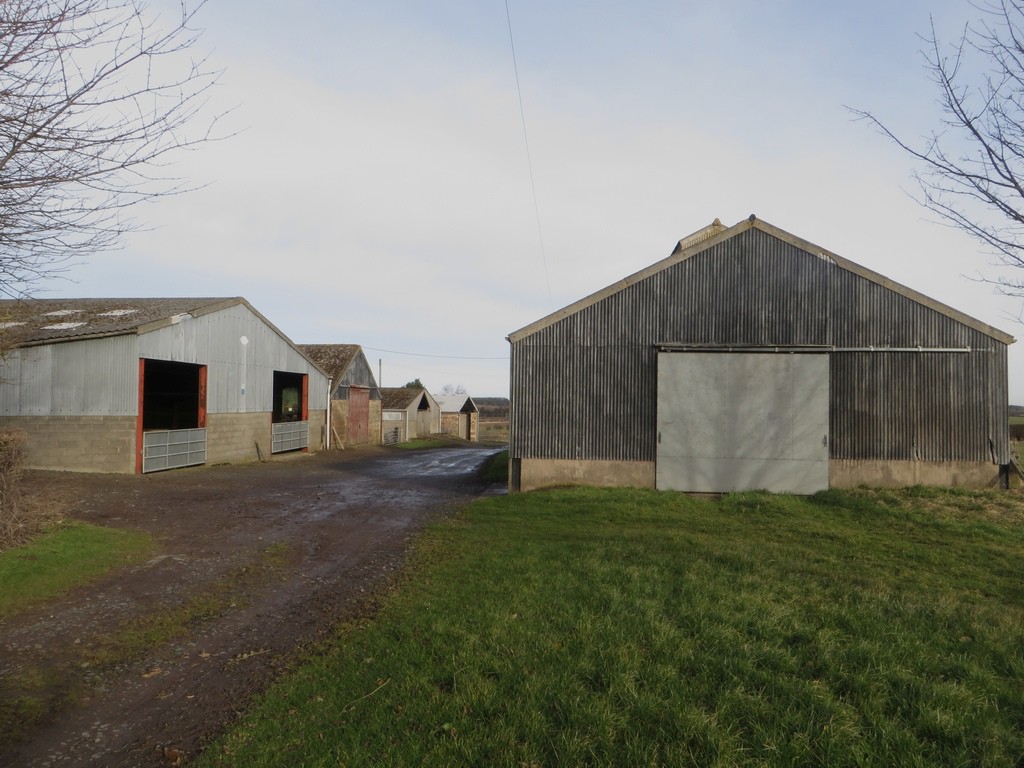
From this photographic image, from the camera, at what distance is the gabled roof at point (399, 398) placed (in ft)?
151

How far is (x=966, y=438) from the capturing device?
14227mm

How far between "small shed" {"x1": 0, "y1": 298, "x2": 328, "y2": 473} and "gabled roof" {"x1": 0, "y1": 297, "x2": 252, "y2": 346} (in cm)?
4

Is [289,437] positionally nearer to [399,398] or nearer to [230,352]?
[230,352]

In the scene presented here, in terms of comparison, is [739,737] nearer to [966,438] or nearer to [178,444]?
[966,438]

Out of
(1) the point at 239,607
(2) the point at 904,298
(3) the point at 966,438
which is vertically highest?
(2) the point at 904,298

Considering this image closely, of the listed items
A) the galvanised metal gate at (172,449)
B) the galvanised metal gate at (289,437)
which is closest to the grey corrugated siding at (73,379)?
the galvanised metal gate at (172,449)

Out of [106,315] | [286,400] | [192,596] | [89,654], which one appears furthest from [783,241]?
[286,400]

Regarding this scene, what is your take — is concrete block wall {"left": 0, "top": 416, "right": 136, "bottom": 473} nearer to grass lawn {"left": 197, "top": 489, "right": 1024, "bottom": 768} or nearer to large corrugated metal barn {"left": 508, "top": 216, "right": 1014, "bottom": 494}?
large corrugated metal barn {"left": 508, "top": 216, "right": 1014, "bottom": 494}

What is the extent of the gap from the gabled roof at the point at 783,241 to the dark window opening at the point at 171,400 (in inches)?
675

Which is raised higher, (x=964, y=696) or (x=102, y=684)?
(x=964, y=696)

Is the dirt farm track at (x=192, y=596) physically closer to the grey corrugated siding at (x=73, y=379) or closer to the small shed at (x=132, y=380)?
the small shed at (x=132, y=380)

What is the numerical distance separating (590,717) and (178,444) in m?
19.7

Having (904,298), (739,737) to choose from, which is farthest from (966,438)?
(739,737)

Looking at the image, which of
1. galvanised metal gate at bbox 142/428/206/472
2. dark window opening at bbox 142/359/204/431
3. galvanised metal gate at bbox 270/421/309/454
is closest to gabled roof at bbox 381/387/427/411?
galvanised metal gate at bbox 270/421/309/454
